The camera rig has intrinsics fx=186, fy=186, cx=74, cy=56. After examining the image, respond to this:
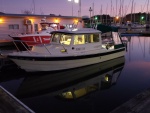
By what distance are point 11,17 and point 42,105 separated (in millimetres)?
16879

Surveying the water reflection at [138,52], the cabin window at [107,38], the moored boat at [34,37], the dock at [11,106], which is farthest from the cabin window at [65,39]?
the water reflection at [138,52]

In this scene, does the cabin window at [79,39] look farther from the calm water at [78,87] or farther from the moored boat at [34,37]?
the moored boat at [34,37]

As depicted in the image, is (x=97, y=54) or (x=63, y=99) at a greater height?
(x=97, y=54)

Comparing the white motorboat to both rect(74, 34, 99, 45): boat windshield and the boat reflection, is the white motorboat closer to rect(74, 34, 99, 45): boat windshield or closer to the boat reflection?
rect(74, 34, 99, 45): boat windshield

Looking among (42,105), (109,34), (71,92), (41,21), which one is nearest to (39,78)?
(71,92)

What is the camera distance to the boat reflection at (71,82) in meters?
9.59

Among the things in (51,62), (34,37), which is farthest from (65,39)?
(34,37)

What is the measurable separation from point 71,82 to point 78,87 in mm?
819

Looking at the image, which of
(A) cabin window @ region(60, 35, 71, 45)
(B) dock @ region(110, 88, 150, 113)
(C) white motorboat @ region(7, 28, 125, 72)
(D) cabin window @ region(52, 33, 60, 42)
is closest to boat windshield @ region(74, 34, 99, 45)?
(C) white motorboat @ region(7, 28, 125, 72)

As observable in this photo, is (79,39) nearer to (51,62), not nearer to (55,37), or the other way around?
(55,37)

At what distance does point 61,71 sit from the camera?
1249 cm

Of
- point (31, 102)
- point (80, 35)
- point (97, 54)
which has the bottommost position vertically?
point (31, 102)

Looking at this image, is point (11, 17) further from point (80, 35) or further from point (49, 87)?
point (49, 87)

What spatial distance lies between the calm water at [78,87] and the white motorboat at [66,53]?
560mm
